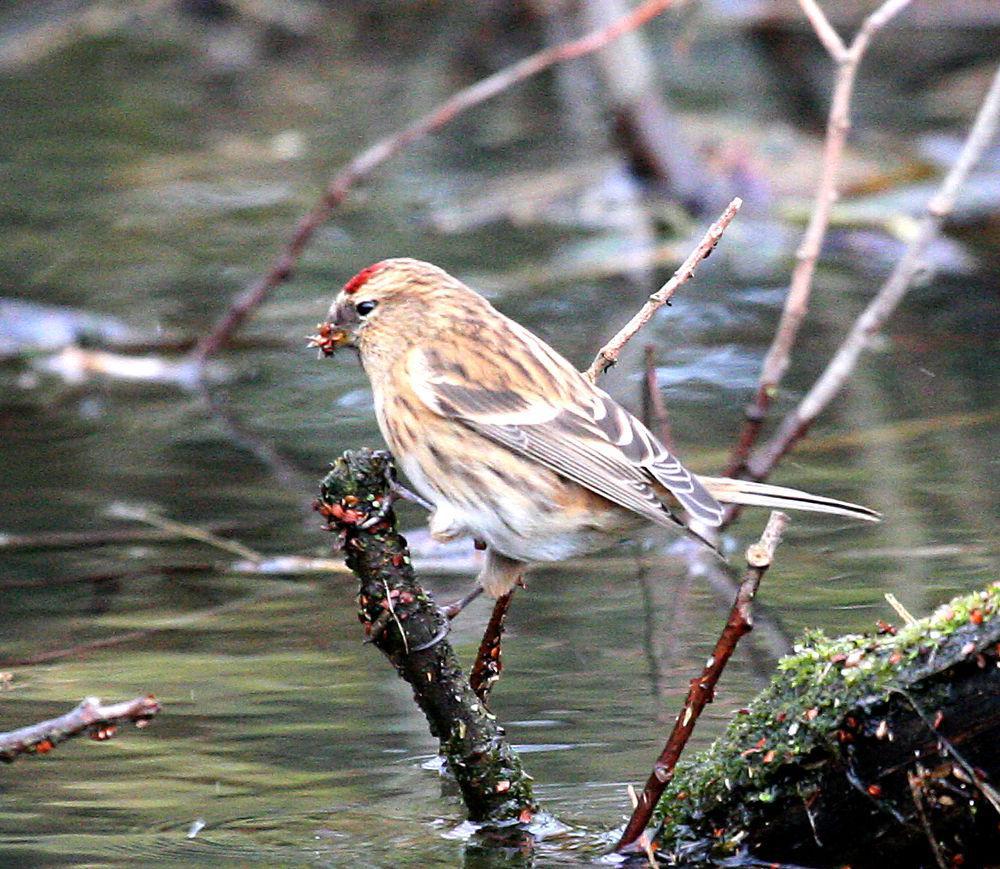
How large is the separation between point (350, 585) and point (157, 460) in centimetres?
209

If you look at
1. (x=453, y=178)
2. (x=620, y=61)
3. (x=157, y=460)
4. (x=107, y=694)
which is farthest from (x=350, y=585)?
(x=453, y=178)

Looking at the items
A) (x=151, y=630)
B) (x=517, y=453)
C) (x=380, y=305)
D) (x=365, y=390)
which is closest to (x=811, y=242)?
(x=380, y=305)

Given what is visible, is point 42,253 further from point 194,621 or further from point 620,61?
point 194,621

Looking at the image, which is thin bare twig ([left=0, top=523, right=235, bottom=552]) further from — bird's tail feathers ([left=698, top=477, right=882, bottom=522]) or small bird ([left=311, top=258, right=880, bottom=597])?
bird's tail feathers ([left=698, top=477, right=882, bottom=522])

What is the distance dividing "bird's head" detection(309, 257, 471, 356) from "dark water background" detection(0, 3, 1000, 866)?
110 centimetres

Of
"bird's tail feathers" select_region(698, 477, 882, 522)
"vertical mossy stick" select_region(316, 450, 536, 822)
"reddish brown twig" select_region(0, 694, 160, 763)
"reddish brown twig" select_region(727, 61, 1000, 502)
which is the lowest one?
"reddish brown twig" select_region(0, 694, 160, 763)

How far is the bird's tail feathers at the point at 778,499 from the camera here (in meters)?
4.55

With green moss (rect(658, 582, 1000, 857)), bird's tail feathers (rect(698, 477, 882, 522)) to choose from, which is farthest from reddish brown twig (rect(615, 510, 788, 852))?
bird's tail feathers (rect(698, 477, 882, 522))

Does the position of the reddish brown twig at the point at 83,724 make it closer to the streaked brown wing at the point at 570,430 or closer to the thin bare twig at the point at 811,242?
the streaked brown wing at the point at 570,430

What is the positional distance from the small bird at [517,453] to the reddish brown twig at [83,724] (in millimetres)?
1508

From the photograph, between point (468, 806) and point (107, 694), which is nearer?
point (468, 806)

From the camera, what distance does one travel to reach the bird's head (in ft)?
17.6

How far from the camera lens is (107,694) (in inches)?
221

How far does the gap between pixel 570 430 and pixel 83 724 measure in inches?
74.9
